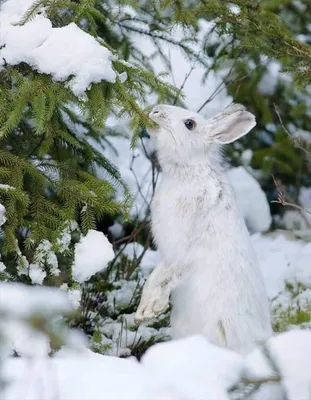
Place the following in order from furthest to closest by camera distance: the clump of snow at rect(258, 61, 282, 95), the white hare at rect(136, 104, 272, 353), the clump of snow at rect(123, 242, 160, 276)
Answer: the clump of snow at rect(258, 61, 282, 95) < the clump of snow at rect(123, 242, 160, 276) < the white hare at rect(136, 104, 272, 353)

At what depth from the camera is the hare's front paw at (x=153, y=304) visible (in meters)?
4.01

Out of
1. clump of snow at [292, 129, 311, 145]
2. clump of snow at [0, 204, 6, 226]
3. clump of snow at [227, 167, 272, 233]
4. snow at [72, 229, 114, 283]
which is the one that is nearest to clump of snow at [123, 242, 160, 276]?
clump of snow at [227, 167, 272, 233]

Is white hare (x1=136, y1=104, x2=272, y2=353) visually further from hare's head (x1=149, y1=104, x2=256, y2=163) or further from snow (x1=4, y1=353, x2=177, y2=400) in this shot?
snow (x1=4, y1=353, x2=177, y2=400)

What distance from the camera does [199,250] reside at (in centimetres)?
401

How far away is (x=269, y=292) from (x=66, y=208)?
2612 millimetres

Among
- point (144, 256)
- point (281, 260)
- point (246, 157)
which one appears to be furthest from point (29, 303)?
point (246, 157)

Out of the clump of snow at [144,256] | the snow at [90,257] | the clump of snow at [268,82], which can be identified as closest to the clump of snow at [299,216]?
the clump of snow at [268,82]

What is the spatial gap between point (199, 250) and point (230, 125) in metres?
0.75

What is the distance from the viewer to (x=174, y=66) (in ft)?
26.7

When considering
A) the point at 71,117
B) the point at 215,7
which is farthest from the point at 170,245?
the point at 215,7

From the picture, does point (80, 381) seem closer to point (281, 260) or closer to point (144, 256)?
point (144, 256)

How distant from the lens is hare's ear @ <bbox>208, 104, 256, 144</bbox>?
427 cm

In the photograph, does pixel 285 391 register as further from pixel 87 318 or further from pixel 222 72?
pixel 222 72

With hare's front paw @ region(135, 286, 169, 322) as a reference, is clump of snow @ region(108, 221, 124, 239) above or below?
below
